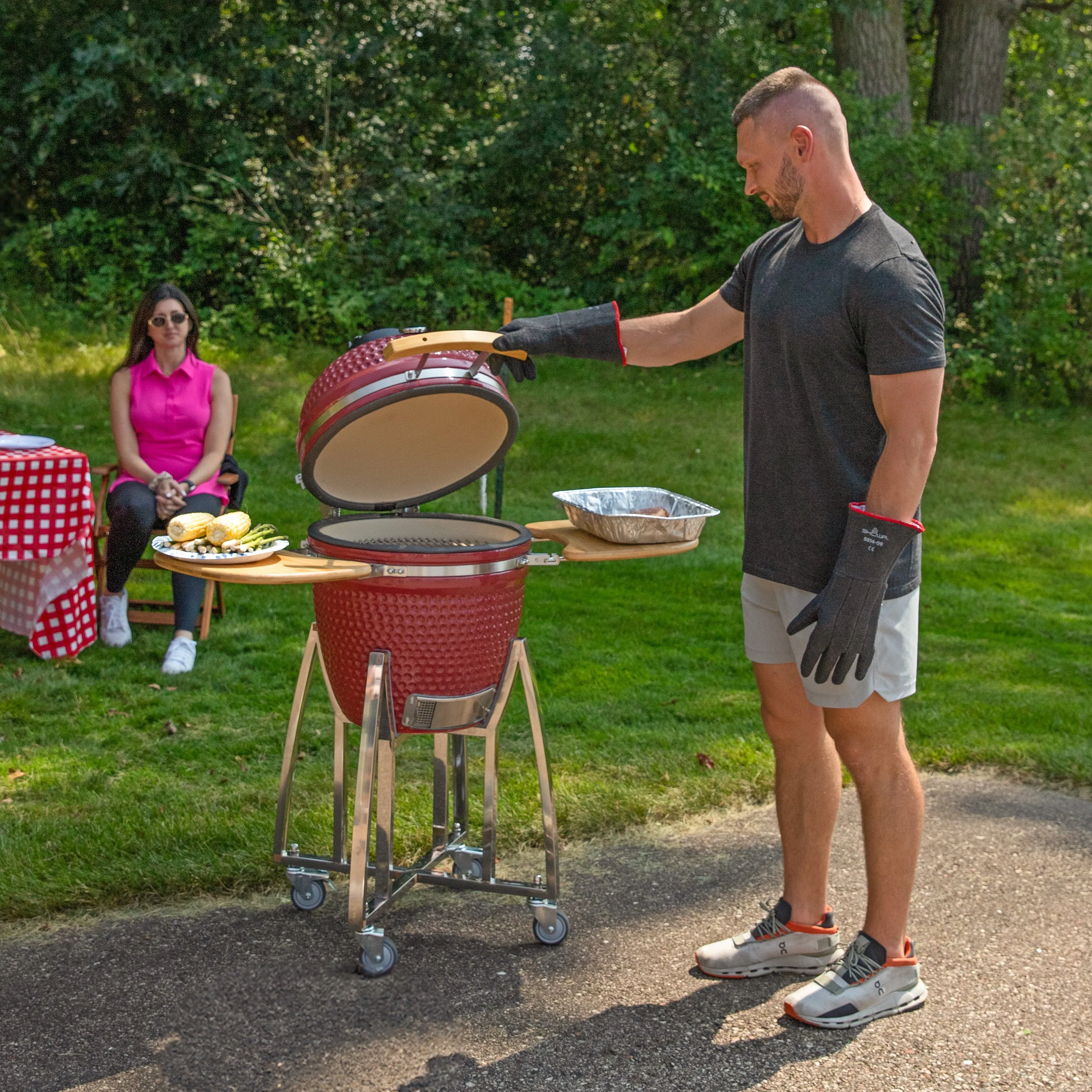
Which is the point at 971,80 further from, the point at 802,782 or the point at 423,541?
the point at 802,782

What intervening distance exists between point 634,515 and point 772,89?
3.30 ft

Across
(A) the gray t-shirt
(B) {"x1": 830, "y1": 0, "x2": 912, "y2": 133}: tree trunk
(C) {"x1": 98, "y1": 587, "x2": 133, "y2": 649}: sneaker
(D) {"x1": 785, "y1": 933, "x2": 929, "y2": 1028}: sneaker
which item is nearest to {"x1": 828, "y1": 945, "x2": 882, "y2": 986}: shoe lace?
(D) {"x1": 785, "y1": 933, "x2": 929, "y2": 1028}: sneaker

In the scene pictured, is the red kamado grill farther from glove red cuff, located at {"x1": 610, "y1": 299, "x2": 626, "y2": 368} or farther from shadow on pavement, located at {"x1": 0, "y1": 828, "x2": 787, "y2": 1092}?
glove red cuff, located at {"x1": 610, "y1": 299, "x2": 626, "y2": 368}

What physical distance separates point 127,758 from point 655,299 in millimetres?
8880

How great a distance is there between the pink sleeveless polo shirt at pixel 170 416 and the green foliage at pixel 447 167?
19.9 feet

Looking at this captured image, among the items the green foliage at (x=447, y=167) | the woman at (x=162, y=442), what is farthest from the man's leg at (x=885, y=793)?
the green foliage at (x=447, y=167)

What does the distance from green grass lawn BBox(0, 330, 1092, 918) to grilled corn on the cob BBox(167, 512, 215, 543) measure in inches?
40.8

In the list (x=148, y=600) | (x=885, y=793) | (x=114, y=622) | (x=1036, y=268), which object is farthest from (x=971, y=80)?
(x=885, y=793)

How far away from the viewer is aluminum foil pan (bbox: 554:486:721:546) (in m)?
3.06

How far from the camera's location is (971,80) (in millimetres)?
12172

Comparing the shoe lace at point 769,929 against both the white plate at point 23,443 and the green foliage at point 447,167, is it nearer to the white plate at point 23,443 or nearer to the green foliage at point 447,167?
the white plate at point 23,443

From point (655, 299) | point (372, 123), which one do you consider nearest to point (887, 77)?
point (655, 299)

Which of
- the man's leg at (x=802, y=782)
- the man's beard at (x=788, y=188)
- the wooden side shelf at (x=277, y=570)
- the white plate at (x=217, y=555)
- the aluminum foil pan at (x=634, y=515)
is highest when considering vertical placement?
the man's beard at (x=788, y=188)

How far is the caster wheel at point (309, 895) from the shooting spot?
3256mm
